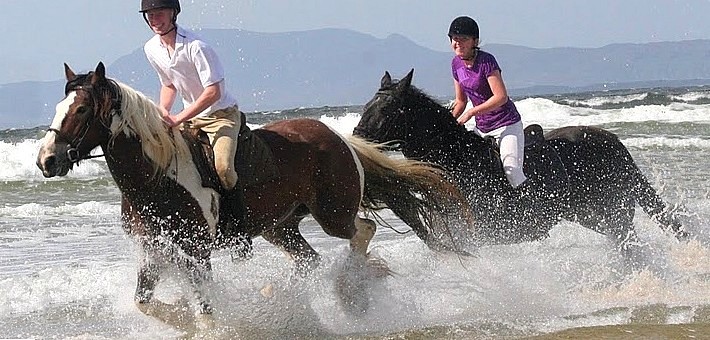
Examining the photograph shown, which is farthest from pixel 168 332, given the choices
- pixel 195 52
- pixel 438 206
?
pixel 438 206

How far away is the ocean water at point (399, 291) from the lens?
5.52 m

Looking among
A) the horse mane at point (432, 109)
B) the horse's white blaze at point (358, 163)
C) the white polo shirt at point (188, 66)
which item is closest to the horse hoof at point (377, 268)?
the horse's white blaze at point (358, 163)

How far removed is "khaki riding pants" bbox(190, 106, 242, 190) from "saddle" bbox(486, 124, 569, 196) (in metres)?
2.28

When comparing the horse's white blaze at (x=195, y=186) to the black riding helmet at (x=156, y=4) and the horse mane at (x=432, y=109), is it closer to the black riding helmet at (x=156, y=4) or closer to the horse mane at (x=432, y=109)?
the black riding helmet at (x=156, y=4)

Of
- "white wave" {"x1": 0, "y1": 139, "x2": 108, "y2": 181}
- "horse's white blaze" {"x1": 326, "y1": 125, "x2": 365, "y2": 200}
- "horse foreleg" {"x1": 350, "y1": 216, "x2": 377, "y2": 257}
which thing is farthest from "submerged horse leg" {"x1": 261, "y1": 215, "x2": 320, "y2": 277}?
"white wave" {"x1": 0, "y1": 139, "x2": 108, "y2": 181}

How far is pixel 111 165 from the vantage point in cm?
505

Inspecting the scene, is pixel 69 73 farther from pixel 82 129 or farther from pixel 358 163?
pixel 358 163

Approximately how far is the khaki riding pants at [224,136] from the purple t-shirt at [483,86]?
6.30ft

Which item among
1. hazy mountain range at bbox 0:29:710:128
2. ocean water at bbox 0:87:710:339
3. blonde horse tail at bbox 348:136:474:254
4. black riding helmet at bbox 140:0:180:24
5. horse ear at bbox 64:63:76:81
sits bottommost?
hazy mountain range at bbox 0:29:710:128

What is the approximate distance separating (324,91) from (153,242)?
146 m

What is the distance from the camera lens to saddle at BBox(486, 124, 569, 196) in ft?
23.7

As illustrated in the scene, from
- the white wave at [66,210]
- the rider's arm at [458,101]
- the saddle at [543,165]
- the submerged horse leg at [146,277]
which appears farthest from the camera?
the white wave at [66,210]

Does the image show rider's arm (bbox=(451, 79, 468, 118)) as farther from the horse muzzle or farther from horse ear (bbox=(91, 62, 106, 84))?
the horse muzzle

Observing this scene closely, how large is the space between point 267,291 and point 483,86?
2.24m
